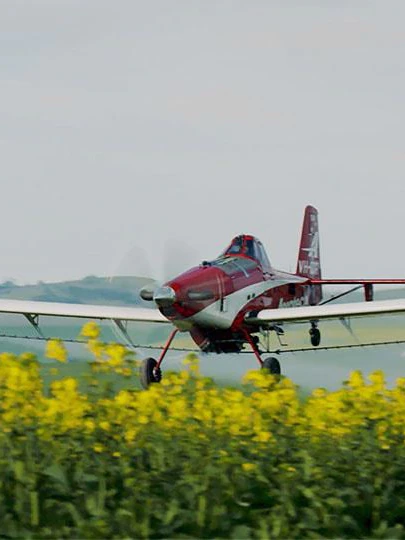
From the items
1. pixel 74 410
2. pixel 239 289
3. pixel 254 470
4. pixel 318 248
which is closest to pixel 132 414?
pixel 74 410

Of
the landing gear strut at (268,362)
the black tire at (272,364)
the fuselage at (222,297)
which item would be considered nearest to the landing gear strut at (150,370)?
the fuselage at (222,297)

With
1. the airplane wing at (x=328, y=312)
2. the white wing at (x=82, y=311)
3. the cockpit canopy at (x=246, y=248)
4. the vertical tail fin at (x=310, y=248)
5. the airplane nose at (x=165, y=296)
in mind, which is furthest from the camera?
the vertical tail fin at (x=310, y=248)

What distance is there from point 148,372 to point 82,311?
9.96ft

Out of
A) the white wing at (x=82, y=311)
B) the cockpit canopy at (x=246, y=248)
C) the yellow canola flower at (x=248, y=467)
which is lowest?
the yellow canola flower at (x=248, y=467)

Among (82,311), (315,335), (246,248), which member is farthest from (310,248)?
(82,311)

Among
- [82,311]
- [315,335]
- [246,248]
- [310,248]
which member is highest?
[310,248]

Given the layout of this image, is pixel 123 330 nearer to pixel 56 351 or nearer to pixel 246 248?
pixel 246 248

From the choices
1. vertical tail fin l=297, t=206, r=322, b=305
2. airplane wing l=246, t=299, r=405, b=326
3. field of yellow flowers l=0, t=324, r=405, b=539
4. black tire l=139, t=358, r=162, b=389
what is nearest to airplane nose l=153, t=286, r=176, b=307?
black tire l=139, t=358, r=162, b=389

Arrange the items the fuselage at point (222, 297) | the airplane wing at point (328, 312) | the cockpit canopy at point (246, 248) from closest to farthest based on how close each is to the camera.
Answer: the fuselage at point (222, 297) → the airplane wing at point (328, 312) → the cockpit canopy at point (246, 248)

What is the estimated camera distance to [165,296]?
20.7 meters

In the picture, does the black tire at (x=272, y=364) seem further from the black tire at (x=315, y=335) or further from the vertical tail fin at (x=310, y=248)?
the vertical tail fin at (x=310, y=248)

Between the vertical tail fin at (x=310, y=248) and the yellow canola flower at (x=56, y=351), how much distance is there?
78.6ft

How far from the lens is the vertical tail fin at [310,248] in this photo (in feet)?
107

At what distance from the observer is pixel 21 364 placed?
7.74 meters
